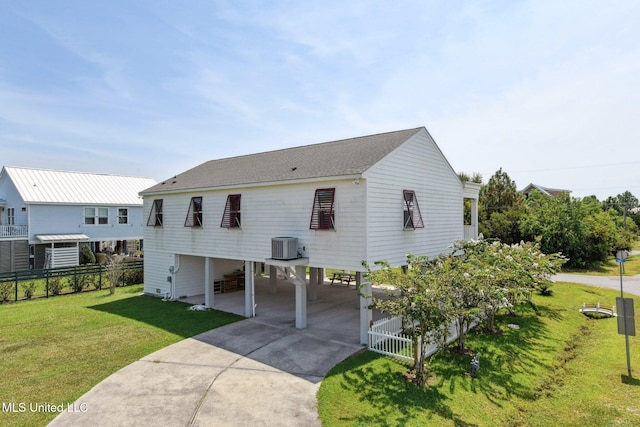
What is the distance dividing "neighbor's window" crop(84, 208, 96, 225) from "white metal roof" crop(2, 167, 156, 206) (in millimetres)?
752

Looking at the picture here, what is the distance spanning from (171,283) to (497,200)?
31.8 m

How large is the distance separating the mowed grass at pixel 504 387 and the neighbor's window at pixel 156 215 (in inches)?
556

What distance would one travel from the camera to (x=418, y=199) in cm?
1433

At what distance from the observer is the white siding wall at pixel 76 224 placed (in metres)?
26.4

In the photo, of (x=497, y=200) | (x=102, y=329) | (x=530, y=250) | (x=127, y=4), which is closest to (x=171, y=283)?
(x=102, y=329)

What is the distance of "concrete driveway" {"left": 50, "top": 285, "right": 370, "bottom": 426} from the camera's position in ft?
24.0

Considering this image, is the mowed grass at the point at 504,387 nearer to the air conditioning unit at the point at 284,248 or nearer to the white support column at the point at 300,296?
the white support column at the point at 300,296

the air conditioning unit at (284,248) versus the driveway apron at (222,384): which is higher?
the air conditioning unit at (284,248)

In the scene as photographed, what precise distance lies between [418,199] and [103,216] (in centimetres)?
2757

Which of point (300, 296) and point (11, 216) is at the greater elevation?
point (11, 216)

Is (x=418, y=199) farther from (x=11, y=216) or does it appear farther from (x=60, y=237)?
(x=11, y=216)

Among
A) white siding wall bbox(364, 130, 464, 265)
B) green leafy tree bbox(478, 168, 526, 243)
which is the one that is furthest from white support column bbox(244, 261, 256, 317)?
green leafy tree bbox(478, 168, 526, 243)

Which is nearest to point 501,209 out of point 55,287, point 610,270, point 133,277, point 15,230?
point 610,270

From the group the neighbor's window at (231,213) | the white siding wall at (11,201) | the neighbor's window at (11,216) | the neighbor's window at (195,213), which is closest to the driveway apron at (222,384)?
the neighbor's window at (231,213)
